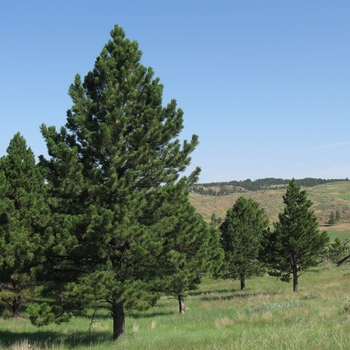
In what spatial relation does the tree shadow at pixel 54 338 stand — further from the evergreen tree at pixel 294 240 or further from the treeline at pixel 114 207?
the evergreen tree at pixel 294 240

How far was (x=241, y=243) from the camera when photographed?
Answer: 39.6m

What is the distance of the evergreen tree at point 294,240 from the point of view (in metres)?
32.8

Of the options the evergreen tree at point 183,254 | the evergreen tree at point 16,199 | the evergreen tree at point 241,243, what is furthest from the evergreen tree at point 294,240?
the evergreen tree at point 183,254

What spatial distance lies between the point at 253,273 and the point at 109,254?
3042cm

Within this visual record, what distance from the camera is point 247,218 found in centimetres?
4041

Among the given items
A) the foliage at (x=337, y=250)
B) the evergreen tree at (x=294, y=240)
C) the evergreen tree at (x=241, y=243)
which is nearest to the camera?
the evergreen tree at (x=294, y=240)

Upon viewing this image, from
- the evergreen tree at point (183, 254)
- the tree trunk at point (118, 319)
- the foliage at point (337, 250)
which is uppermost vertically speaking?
the evergreen tree at point (183, 254)

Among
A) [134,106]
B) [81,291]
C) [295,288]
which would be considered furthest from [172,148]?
[295,288]

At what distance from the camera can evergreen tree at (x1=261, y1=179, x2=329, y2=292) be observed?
107ft

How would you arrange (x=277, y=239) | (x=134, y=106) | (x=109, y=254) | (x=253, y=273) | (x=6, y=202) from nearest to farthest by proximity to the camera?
(x=109, y=254) → (x=134, y=106) → (x=6, y=202) → (x=277, y=239) → (x=253, y=273)

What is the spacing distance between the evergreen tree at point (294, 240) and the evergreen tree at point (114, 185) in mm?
21582

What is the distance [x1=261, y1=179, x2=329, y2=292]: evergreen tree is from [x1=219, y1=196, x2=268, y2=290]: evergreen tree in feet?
15.1

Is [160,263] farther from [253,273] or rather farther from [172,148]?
[253,273]

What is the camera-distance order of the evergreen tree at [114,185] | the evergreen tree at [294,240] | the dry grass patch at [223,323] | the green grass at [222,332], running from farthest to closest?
1. the evergreen tree at [294,240]
2. the dry grass patch at [223,323]
3. the evergreen tree at [114,185]
4. the green grass at [222,332]
